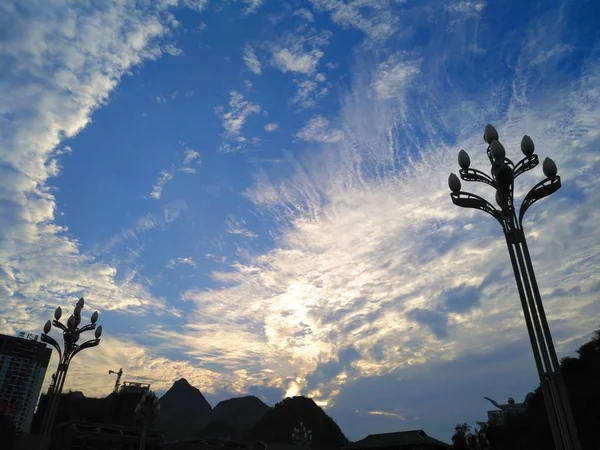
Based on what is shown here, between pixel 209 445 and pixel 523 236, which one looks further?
pixel 209 445

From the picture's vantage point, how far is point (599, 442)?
2434cm

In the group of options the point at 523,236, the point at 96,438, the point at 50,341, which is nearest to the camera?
the point at 523,236

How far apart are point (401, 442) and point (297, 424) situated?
68.4 metres

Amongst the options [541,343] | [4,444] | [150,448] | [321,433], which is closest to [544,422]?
[541,343]

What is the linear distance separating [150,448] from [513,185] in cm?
4921

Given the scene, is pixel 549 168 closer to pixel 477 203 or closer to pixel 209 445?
pixel 477 203

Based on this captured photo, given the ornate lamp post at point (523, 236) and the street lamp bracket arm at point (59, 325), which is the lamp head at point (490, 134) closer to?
the ornate lamp post at point (523, 236)

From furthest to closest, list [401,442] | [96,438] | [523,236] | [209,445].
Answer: [209,445] < [401,442] < [96,438] < [523,236]

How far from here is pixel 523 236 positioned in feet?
27.6

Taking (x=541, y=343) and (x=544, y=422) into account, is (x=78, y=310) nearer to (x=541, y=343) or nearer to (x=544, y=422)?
(x=541, y=343)

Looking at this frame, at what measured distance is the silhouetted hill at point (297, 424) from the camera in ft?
348

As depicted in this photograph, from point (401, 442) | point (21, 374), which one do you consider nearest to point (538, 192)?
point (401, 442)

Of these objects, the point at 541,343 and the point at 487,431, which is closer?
the point at 541,343

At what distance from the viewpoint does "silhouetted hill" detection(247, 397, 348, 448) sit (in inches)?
4178
